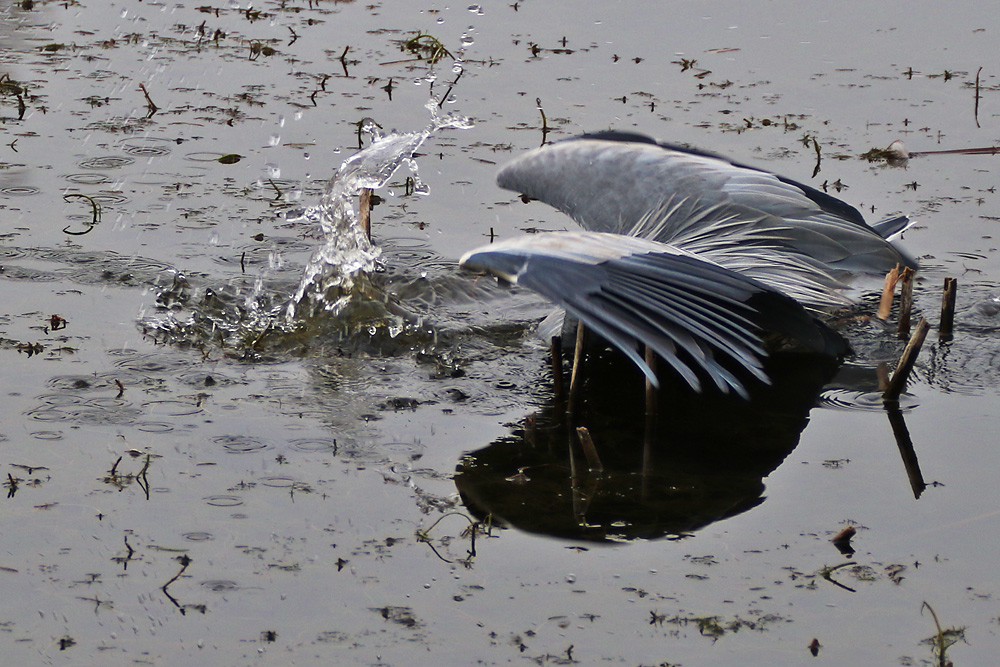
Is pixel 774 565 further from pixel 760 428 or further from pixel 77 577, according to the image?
pixel 77 577

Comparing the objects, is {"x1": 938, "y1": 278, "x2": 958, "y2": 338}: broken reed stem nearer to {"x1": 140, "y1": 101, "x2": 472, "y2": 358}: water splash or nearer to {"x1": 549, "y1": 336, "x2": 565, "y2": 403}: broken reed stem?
{"x1": 549, "y1": 336, "x2": 565, "y2": 403}: broken reed stem

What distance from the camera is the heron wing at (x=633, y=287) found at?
3.51m

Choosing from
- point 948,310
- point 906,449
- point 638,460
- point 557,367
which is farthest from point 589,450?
point 948,310

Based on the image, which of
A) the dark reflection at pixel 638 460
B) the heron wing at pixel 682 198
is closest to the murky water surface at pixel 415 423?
the dark reflection at pixel 638 460

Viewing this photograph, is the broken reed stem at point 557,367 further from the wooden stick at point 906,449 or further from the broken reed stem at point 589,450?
the wooden stick at point 906,449

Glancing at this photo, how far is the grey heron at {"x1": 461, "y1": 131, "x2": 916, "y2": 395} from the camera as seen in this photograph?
3.57m

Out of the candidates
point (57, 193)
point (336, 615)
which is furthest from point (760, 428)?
point (57, 193)

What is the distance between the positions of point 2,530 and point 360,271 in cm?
208

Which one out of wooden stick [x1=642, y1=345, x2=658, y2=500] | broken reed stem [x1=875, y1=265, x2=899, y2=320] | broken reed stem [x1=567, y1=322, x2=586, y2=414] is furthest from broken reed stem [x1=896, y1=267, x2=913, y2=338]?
broken reed stem [x1=567, y1=322, x2=586, y2=414]

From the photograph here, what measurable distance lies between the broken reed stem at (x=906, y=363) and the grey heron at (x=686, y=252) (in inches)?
10.7

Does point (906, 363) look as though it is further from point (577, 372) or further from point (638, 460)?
point (577, 372)

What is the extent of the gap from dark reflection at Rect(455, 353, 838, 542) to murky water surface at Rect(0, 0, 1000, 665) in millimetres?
14

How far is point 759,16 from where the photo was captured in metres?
10.1

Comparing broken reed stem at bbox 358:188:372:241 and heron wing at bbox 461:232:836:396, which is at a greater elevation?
heron wing at bbox 461:232:836:396
